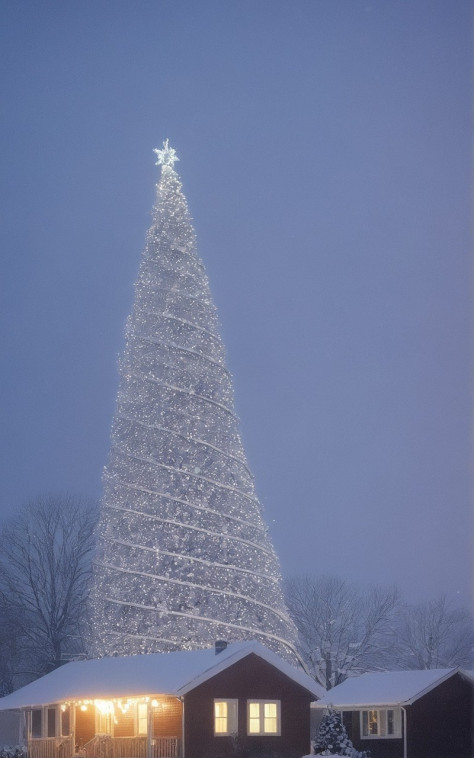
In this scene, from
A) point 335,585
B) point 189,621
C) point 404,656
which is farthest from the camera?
point 335,585

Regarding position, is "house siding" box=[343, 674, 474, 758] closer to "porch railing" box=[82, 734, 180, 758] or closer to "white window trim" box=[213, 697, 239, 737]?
"white window trim" box=[213, 697, 239, 737]

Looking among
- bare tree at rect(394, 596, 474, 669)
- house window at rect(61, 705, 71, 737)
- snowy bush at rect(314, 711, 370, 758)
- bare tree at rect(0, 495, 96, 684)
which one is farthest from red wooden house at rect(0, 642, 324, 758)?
bare tree at rect(394, 596, 474, 669)

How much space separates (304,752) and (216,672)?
4.30 m

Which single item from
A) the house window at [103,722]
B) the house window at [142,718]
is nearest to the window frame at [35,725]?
the house window at [103,722]

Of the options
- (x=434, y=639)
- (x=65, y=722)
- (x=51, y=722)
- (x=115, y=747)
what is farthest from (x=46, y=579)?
(x=115, y=747)

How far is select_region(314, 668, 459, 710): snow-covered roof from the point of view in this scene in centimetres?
3125

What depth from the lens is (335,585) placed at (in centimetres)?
6106

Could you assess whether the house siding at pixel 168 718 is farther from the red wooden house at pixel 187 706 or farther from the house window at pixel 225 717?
the house window at pixel 225 717

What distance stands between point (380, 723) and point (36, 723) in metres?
11.0

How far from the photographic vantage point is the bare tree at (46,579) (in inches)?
1871

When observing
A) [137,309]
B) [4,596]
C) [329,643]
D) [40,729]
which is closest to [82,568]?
[4,596]

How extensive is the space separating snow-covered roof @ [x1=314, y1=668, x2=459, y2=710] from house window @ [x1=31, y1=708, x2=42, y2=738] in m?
9.00

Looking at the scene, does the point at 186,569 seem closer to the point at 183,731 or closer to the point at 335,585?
the point at 183,731

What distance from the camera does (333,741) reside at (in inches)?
→ 1129
